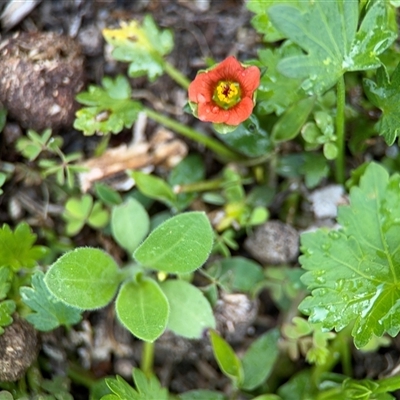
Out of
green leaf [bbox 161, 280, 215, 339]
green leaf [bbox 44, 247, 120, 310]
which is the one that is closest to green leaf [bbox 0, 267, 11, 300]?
green leaf [bbox 44, 247, 120, 310]

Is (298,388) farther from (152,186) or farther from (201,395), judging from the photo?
(152,186)

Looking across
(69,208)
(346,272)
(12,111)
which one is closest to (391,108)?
(346,272)

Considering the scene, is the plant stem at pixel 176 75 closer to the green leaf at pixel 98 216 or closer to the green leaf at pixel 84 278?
the green leaf at pixel 98 216

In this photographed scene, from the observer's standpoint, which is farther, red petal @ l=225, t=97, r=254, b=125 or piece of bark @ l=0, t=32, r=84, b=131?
piece of bark @ l=0, t=32, r=84, b=131

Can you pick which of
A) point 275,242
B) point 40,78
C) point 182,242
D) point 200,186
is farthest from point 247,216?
point 40,78

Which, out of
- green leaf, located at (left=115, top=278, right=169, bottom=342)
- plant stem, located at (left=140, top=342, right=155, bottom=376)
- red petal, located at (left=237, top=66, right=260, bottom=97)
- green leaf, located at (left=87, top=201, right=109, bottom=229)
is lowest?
plant stem, located at (left=140, top=342, right=155, bottom=376)

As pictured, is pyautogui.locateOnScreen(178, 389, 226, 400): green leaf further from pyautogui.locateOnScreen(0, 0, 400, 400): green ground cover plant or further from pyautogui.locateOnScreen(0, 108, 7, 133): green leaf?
pyautogui.locateOnScreen(0, 108, 7, 133): green leaf

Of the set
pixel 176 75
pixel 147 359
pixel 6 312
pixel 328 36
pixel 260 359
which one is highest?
pixel 328 36
